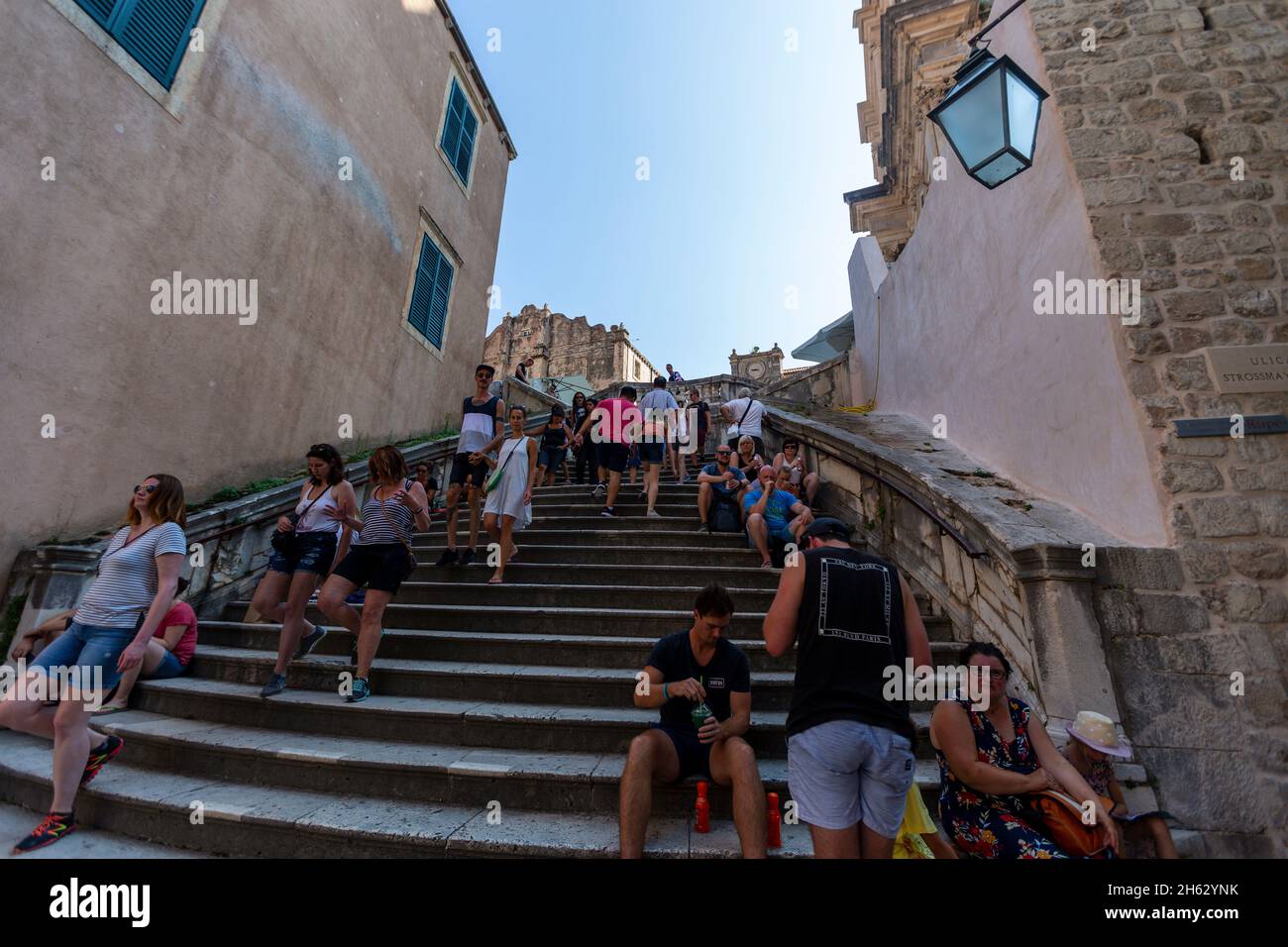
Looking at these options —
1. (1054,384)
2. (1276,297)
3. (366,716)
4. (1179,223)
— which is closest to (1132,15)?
(1179,223)

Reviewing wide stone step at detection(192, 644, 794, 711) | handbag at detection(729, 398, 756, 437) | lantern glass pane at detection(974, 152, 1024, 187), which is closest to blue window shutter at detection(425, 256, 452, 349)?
handbag at detection(729, 398, 756, 437)

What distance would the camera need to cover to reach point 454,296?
11.0 m

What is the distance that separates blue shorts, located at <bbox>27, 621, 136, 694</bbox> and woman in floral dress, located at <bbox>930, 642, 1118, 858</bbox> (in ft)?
14.1

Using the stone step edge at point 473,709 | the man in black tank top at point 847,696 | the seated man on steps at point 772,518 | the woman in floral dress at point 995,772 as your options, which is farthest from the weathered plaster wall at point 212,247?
the woman in floral dress at point 995,772

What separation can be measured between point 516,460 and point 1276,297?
594cm

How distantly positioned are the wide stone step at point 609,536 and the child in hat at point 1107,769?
3.28 metres

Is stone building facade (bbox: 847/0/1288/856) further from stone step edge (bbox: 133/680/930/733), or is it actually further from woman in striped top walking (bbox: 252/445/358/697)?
woman in striped top walking (bbox: 252/445/358/697)

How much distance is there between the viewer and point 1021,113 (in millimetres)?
3752

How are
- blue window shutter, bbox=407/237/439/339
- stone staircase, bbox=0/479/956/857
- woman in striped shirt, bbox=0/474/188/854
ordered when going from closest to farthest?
stone staircase, bbox=0/479/956/857 < woman in striped shirt, bbox=0/474/188/854 < blue window shutter, bbox=407/237/439/339

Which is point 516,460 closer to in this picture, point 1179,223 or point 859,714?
point 859,714

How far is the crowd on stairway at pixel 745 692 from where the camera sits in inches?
85.7

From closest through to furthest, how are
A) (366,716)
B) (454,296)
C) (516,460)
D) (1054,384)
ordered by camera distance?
(366,716) → (1054,384) → (516,460) → (454,296)

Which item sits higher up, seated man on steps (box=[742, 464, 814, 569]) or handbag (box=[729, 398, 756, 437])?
handbag (box=[729, 398, 756, 437])

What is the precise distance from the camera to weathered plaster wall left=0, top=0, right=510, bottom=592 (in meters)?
4.42
